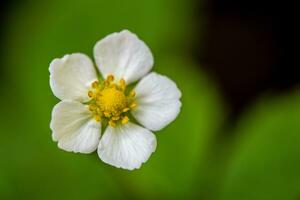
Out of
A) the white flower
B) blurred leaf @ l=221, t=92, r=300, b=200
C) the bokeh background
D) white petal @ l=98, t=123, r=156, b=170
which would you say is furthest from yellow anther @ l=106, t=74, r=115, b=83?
blurred leaf @ l=221, t=92, r=300, b=200

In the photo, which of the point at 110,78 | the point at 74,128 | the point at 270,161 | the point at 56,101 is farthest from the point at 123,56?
the point at 270,161

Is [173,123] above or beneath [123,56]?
beneath

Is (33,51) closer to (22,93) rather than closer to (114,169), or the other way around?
(22,93)

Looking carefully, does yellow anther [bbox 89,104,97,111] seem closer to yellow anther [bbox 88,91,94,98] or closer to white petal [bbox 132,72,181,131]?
yellow anther [bbox 88,91,94,98]

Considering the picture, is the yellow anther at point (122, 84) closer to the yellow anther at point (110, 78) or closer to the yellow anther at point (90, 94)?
the yellow anther at point (110, 78)

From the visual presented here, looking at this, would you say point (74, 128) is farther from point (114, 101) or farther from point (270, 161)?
point (270, 161)

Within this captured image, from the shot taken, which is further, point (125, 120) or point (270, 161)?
point (270, 161)

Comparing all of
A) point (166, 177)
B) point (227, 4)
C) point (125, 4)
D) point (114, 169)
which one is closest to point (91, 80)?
point (114, 169)
